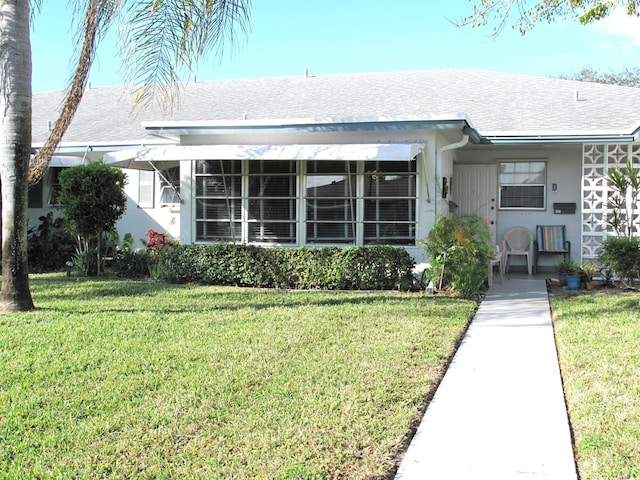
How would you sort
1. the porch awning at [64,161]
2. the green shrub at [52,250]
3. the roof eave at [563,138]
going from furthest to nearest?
the porch awning at [64,161], the green shrub at [52,250], the roof eave at [563,138]

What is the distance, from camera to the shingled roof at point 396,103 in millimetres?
14781

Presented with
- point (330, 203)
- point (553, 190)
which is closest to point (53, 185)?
point (330, 203)

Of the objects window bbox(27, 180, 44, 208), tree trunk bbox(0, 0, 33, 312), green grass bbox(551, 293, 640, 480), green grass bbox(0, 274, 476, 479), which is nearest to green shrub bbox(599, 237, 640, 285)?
green grass bbox(551, 293, 640, 480)

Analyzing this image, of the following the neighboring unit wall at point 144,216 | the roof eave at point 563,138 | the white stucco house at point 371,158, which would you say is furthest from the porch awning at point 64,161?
the roof eave at point 563,138

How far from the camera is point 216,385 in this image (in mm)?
5699

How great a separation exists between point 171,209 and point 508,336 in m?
10.4

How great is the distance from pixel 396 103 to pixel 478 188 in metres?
3.20

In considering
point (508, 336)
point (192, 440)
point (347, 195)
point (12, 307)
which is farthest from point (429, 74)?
point (192, 440)

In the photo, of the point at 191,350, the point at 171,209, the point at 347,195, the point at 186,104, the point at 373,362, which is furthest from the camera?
the point at 186,104

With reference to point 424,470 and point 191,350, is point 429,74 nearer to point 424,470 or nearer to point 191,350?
point 191,350

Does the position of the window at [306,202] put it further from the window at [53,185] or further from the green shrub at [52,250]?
the window at [53,185]

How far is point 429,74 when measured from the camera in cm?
1944

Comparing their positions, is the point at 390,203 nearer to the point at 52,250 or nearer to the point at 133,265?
the point at 133,265

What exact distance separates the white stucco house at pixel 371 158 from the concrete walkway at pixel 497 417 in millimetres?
4589
